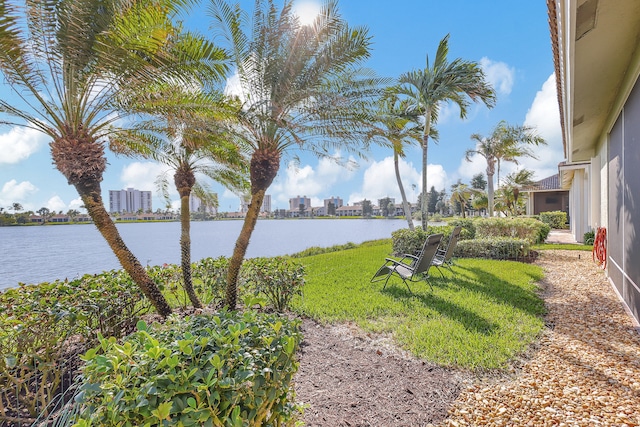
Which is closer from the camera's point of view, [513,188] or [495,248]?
[495,248]

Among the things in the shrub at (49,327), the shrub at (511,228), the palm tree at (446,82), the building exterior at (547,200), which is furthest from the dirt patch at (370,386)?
the building exterior at (547,200)

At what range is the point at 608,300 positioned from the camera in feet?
18.0

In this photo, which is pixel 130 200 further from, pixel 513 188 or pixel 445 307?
pixel 513 188

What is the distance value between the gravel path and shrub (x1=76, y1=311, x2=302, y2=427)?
166 cm

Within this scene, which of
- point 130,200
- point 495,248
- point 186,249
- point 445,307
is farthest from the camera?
point 130,200

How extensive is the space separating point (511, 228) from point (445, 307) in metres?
8.68

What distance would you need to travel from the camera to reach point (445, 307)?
5.09 meters

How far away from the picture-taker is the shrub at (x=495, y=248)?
32.7ft

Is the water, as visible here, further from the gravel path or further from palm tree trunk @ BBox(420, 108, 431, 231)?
the gravel path

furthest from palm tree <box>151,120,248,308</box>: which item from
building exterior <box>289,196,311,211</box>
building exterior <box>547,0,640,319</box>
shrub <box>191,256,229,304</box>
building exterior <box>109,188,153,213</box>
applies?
building exterior <box>289,196,311,211</box>

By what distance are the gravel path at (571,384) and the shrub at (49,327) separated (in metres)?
3.42

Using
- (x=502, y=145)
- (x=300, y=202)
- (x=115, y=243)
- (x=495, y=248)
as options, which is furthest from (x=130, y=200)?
(x=300, y=202)

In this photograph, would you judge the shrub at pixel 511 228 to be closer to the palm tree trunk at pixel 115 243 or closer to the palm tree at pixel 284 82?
the palm tree at pixel 284 82

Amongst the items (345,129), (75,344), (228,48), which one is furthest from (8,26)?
(345,129)
